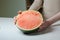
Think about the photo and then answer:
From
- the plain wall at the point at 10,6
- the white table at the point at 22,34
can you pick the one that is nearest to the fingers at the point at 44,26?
the white table at the point at 22,34

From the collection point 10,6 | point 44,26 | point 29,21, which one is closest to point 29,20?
point 29,21

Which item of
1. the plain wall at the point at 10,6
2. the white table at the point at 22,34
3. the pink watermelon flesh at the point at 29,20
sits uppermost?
the plain wall at the point at 10,6

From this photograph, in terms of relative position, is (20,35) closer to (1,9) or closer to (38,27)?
(38,27)

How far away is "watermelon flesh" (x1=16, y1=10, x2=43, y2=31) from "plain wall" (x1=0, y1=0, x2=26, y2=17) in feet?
4.08

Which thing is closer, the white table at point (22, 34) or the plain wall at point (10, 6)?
the white table at point (22, 34)

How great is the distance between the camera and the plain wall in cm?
209

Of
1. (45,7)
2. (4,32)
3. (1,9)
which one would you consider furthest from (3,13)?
(4,32)

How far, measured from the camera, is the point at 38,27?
75 cm

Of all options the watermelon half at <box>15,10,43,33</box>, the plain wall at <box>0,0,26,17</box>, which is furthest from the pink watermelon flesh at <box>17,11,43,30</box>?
the plain wall at <box>0,0,26,17</box>

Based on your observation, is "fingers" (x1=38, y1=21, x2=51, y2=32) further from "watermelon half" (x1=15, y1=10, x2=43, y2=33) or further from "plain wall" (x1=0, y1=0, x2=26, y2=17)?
"plain wall" (x1=0, y1=0, x2=26, y2=17)

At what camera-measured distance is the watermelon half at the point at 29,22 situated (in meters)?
0.74

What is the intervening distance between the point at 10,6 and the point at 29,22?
4.69ft

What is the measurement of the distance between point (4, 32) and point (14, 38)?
14 centimetres

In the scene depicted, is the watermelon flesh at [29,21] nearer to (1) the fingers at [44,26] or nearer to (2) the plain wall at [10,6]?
(1) the fingers at [44,26]
